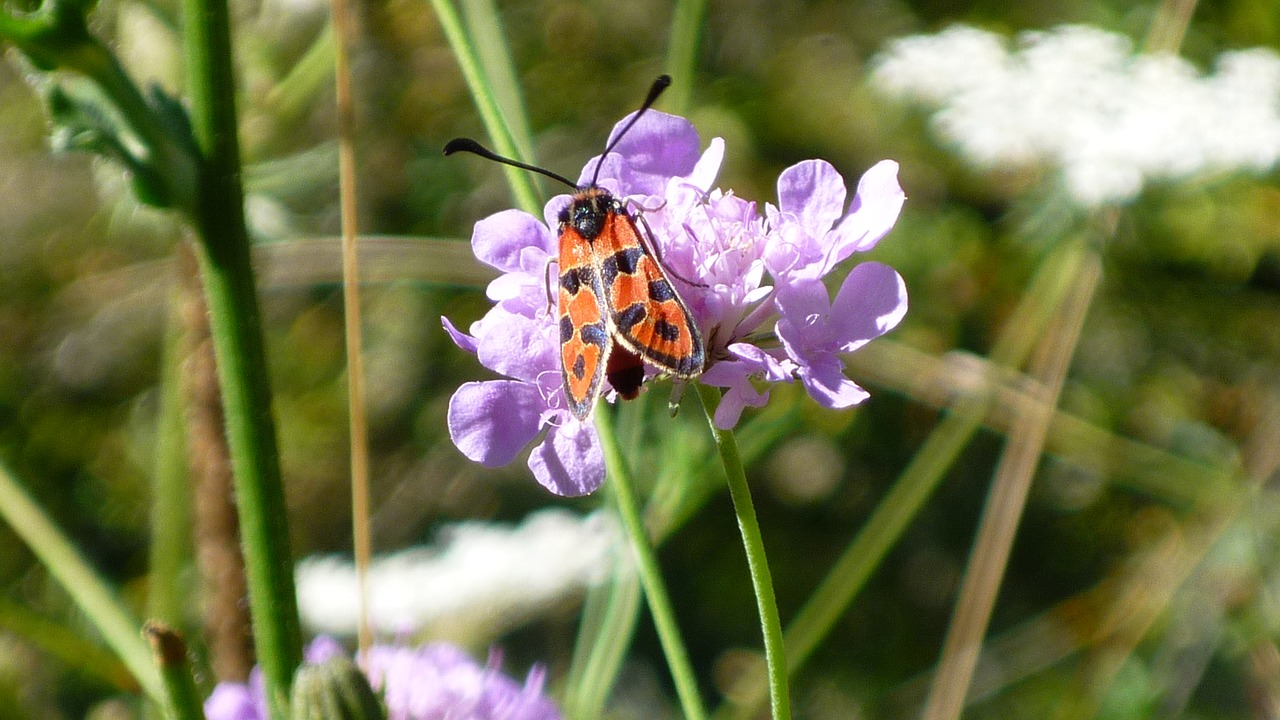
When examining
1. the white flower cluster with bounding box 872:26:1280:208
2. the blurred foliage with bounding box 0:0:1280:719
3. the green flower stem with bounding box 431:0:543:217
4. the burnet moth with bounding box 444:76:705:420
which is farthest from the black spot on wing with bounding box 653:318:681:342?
the blurred foliage with bounding box 0:0:1280:719

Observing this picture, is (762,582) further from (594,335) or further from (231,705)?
(231,705)

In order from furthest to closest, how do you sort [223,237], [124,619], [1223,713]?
[1223,713] < [124,619] < [223,237]

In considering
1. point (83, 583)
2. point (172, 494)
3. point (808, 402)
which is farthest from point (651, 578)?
point (808, 402)

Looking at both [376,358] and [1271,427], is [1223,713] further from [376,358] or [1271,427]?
[376,358]

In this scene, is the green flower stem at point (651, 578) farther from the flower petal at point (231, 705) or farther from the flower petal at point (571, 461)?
the flower petal at point (231, 705)

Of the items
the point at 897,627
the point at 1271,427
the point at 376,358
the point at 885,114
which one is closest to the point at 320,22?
the point at 376,358

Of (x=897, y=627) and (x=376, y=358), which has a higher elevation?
(x=376, y=358)

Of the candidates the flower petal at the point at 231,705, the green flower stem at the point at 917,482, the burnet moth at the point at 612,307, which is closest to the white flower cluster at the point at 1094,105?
the green flower stem at the point at 917,482

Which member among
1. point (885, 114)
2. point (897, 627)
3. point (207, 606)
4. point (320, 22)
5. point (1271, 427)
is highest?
point (320, 22)
